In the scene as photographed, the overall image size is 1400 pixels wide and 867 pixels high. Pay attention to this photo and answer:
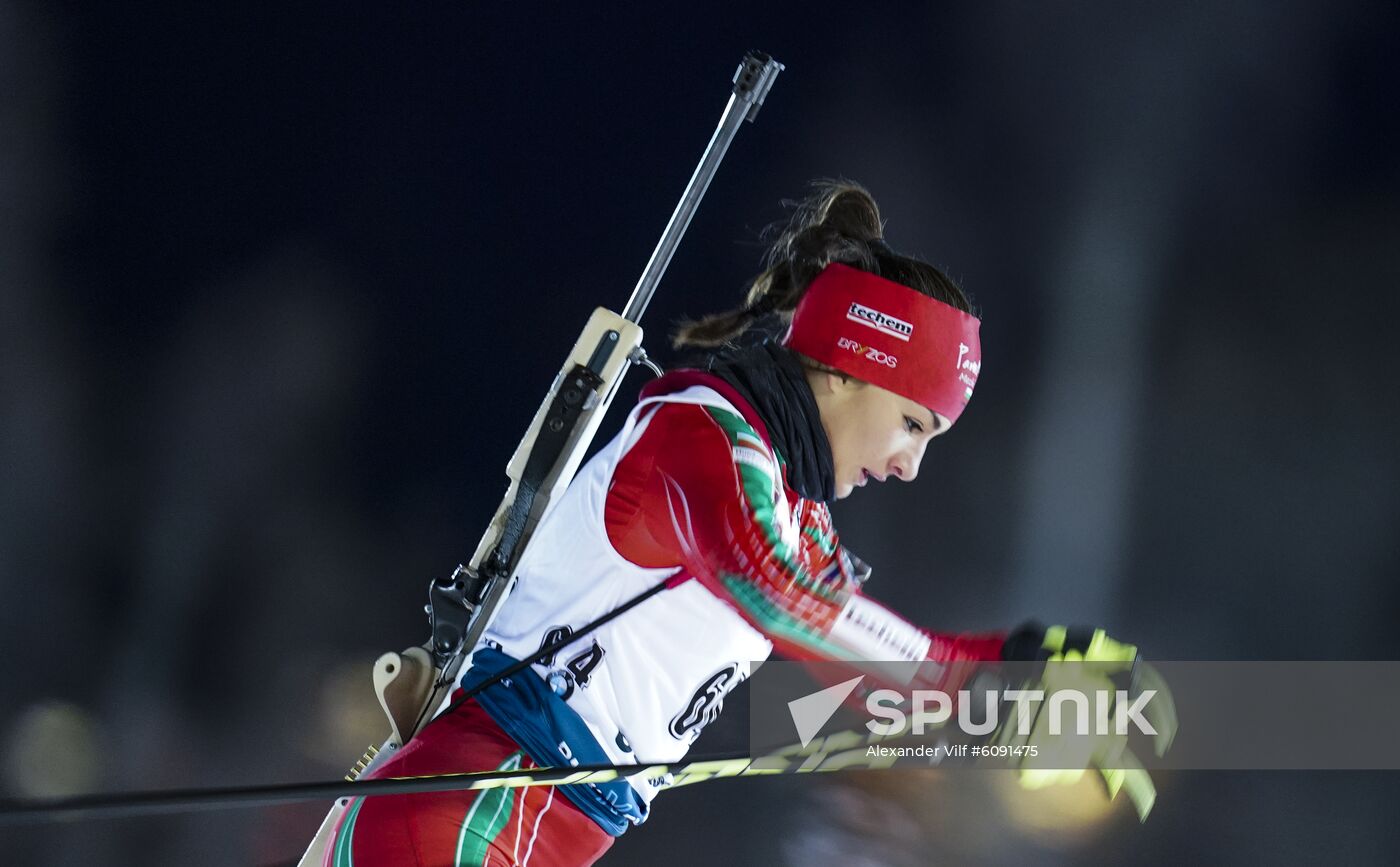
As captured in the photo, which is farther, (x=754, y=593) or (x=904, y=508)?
(x=904, y=508)

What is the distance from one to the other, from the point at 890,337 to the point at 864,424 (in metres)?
0.09

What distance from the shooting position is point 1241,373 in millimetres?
2113

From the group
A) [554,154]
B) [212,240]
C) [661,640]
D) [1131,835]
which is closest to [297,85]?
[212,240]

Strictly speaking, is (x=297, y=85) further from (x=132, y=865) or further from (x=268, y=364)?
(x=132, y=865)

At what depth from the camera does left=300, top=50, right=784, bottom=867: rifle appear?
124 centimetres

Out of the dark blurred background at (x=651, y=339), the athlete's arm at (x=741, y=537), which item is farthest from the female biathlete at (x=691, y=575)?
the dark blurred background at (x=651, y=339)

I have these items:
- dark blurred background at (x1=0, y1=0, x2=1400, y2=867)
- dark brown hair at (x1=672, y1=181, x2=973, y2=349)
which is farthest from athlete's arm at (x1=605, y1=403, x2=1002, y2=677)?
dark blurred background at (x1=0, y1=0, x2=1400, y2=867)

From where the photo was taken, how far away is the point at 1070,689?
1.02m

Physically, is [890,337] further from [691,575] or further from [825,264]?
[691,575]

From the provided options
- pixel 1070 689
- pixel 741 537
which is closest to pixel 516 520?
pixel 741 537

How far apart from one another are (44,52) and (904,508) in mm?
1496

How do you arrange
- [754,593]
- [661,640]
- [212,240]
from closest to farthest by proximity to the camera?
[754,593]
[661,640]
[212,240]

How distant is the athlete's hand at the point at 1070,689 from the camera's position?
1.02 m

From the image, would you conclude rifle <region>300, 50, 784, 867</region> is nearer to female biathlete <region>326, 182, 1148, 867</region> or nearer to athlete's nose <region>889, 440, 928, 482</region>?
female biathlete <region>326, 182, 1148, 867</region>
